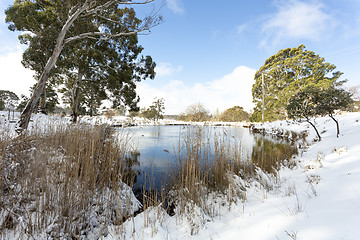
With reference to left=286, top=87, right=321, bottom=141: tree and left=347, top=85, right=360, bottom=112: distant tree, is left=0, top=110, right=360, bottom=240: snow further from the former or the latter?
left=347, top=85, right=360, bottom=112: distant tree

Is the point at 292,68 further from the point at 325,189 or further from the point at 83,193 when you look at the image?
the point at 83,193

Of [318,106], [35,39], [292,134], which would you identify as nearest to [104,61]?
[35,39]

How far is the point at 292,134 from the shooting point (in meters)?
8.85

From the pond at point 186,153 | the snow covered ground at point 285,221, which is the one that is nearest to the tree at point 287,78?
the pond at point 186,153

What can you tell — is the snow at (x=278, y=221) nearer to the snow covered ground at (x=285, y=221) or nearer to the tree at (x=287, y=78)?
the snow covered ground at (x=285, y=221)

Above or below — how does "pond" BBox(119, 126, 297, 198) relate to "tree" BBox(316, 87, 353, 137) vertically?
below

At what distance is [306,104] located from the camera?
5773 mm

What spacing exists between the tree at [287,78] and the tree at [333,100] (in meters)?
8.32

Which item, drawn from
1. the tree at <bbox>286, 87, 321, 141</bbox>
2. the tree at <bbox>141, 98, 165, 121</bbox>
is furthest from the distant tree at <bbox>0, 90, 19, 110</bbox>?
the tree at <bbox>286, 87, 321, 141</bbox>

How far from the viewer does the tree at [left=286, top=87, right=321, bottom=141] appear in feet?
18.3

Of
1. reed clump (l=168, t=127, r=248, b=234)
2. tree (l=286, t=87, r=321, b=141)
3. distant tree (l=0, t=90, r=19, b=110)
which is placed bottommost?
reed clump (l=168, t=127, r=248, b=234)

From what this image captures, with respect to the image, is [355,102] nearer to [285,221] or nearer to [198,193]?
[285,221]

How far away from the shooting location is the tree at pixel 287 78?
534 inches

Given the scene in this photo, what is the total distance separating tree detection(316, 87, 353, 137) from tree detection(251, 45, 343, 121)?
8.32 meters
